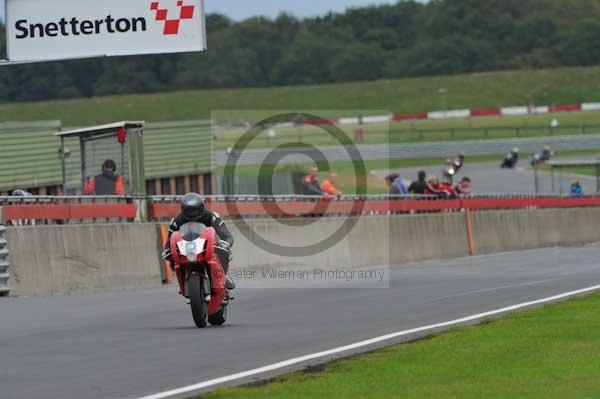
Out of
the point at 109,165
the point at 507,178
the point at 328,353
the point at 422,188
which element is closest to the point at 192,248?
the point at 328,353

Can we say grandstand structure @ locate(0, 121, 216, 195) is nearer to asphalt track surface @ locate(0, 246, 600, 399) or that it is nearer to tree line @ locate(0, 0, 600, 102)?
asphalt track surface @ locate(0, 246, 600, 399)

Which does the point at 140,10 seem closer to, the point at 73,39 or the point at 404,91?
the point at 73,39

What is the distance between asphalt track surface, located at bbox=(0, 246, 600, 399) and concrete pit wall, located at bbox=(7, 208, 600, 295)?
56cm

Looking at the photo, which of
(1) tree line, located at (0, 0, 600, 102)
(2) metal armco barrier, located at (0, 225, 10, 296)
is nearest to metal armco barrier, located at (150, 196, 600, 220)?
(2) metal armco barrier, located at (0, 225, 10, 296)

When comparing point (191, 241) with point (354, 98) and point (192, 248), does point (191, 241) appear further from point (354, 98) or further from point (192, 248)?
point (354, 98)

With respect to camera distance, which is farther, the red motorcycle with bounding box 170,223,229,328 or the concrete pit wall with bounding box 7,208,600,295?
the concrete pit wall with bounding box 7,208,600,295

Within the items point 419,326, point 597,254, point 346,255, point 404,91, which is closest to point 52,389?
point 419,326

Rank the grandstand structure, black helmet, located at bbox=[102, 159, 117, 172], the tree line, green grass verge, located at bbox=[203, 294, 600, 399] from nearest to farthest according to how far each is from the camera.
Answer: green grass verge, located at bbox=[203, 294, 600, 399] < black helmet, located at bbox=[102, 159, 117, 172] < the grandstand structure < the tree line

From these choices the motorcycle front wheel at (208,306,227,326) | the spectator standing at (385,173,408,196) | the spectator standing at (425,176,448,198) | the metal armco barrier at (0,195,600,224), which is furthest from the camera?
the spectator standing at (425,176,448,198)

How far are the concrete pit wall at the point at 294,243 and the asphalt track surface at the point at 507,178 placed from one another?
20535 mm

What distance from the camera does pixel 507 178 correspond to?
66500 mm

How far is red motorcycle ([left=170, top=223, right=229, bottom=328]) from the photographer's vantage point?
46.5ft

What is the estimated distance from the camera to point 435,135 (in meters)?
84.9

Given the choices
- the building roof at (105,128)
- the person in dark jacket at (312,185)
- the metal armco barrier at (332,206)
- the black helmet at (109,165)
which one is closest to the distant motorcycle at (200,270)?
the metal armco barrier at (332,206)
